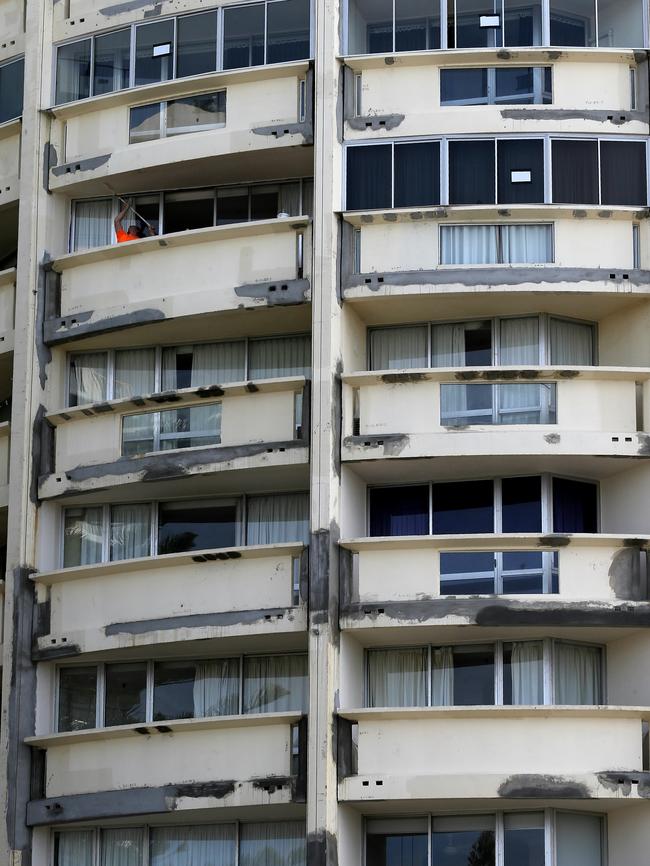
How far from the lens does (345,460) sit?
115 feet

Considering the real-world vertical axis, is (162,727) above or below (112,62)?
below

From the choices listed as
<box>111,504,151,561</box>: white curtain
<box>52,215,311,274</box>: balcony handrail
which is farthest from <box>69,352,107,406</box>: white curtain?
<box>111,504,151,561</box>: white curtain

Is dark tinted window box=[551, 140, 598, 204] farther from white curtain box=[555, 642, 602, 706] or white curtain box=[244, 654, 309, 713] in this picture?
white curtain box=[244, 654, 309, 713]

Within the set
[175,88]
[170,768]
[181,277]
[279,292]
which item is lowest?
[170,768]

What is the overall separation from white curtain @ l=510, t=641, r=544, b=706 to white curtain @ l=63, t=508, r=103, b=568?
25.5 feet

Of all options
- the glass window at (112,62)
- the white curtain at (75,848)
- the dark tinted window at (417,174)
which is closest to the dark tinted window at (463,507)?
the dark tinted window at (417,174)

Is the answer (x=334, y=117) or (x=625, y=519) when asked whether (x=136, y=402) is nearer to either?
(x=334, y=117)

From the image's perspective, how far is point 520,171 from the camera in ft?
118

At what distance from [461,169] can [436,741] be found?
959cm

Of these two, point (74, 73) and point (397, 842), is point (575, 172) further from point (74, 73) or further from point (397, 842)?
point (397, 842)

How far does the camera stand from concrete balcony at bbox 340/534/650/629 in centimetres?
3378

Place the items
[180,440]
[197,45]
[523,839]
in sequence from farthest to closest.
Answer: [197,45] → [180,440] → [523,839]

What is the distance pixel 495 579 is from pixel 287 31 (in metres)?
10.4

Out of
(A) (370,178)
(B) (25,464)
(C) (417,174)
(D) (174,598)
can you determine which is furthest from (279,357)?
(D) (174,598)
